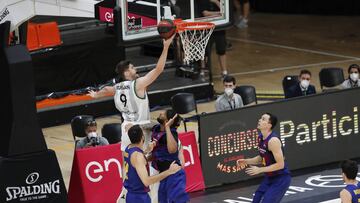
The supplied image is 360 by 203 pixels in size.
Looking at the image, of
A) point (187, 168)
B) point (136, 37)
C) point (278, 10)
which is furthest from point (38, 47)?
point (278, 10)

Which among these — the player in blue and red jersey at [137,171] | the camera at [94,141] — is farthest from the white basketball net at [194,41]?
the player in blue and red jersey at [137,171]

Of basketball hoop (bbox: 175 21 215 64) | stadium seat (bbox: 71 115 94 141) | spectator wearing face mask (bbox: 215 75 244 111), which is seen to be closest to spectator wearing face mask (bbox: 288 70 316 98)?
spectator wearing face mask (bbox: 215 75 244 111)

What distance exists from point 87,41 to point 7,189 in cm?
731

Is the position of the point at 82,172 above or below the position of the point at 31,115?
below

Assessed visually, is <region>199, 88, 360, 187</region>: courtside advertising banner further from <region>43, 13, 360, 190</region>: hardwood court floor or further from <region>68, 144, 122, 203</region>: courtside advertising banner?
<region>43, 13, 360, 190</region>: hardwood court floor

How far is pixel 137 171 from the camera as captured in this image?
12109 mm

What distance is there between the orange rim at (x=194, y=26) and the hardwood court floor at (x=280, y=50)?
132 inches

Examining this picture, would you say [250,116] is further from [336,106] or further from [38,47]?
[38,47]

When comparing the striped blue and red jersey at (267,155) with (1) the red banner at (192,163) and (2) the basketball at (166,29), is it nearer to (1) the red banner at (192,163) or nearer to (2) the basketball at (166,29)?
(2) the basketball at (166,29)

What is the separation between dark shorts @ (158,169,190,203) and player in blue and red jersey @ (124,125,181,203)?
114 cm

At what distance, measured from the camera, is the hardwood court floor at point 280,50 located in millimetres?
22328

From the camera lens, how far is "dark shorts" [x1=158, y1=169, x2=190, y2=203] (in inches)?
534

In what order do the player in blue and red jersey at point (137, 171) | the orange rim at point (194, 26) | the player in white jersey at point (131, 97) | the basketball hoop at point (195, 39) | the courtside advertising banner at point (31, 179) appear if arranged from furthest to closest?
the basketball hoop at point (195, 39) < the orange rim at point (194, 26) < the courtside advertising banner at point (31, 179) < the player in white jersey at point (131, 97) < the player in blue and red jersey at point (137, 171)

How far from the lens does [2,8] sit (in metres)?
13.3
